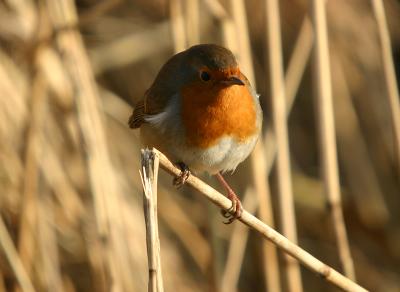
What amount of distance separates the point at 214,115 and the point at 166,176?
6.63 feet

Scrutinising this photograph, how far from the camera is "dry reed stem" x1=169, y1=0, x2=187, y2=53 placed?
10.7ft

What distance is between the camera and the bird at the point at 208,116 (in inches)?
107

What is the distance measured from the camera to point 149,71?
475 cm

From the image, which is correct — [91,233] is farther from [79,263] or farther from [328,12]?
[328,12]

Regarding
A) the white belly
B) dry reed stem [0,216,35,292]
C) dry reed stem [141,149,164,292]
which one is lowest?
dry reed stem [141,149,164,292]

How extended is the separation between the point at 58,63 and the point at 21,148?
427 mm

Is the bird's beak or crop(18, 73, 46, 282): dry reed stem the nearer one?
the bird's beak

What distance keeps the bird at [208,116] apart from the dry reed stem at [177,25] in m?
0.46

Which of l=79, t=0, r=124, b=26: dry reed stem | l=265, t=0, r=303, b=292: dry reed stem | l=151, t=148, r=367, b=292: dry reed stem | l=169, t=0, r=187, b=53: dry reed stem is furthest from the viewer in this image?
l=79, t=0, r=124, b=26: dry reed stem

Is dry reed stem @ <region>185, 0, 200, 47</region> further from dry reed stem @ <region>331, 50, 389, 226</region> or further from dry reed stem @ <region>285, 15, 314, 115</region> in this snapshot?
dry reed stem @ <region>331, 50, 389, 226</region>

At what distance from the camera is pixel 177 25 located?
10.8 ft

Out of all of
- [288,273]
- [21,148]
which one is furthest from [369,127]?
[21,148]

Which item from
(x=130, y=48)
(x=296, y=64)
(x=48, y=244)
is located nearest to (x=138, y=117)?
(x=48, y=244)

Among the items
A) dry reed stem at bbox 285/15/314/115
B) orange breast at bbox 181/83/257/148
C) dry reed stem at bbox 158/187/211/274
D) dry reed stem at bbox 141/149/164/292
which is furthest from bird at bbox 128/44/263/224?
dry reed stem at bbox 158/187/211/274
